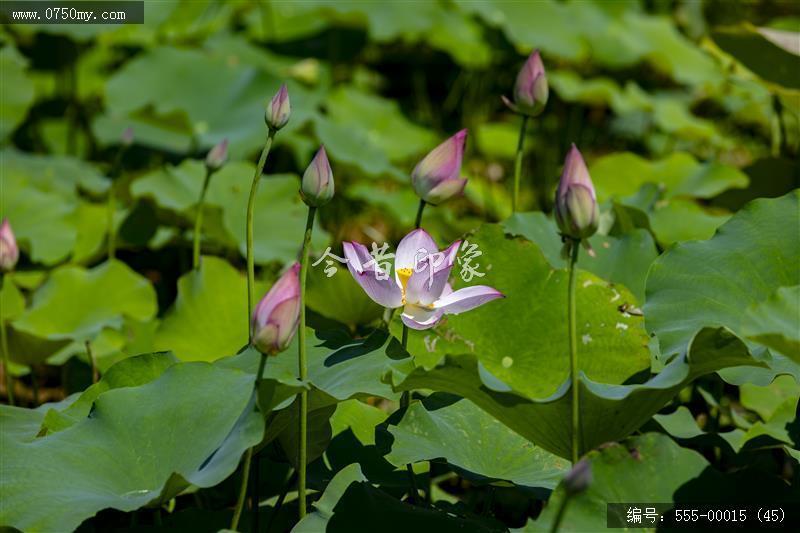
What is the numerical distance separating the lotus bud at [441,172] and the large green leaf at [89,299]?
81cm

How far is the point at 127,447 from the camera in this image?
1007 millimetres

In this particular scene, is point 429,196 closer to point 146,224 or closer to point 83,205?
point 146,224

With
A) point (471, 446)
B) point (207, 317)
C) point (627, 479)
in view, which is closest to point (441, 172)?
point (471, 446)

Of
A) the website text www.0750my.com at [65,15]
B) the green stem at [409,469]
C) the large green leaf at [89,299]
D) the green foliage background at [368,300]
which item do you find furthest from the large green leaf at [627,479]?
the website text www.0750my.com at [65,15]

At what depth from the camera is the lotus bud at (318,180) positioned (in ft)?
3.24

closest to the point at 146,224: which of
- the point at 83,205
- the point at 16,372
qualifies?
the point at 83,205

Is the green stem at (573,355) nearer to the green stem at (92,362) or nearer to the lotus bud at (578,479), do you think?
the lotus bud at (578,479)

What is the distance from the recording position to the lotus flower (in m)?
1.04

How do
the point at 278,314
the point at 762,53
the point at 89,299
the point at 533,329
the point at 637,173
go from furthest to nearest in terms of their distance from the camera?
the point at 637,173, the point at 762,53, the point at 89,299, the point at 533,329, the point at 278,314

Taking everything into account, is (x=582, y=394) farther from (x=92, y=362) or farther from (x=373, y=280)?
(x=92, y=362)

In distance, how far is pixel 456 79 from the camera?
12.2ft

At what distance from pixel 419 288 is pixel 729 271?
1.38 ft

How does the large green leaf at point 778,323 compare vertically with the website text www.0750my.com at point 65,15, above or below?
above

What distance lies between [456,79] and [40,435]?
2.86 metres
